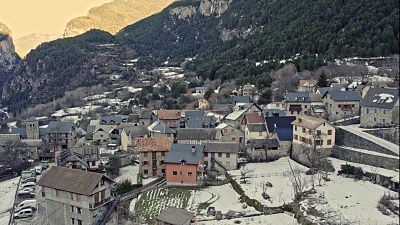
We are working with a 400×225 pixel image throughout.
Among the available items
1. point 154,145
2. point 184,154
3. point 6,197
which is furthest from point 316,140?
point 6,197

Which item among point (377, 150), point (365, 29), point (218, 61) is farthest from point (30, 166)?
point (218, 61)

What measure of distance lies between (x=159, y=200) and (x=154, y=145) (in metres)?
6.95

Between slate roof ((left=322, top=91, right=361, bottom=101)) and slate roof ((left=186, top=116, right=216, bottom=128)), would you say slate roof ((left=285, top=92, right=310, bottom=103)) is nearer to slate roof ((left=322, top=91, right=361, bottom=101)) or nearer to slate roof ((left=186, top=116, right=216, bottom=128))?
slate roof ((left=322, top=91, right=361, bottom=101))

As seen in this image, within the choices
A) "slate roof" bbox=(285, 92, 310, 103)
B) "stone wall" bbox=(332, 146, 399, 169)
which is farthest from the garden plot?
"slate roof" bbox=(285, 92, 310, 103)

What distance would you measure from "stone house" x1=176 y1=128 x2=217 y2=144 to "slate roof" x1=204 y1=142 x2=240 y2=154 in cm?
295

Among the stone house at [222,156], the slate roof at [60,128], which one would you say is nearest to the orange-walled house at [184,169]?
the stone house at [222,156]

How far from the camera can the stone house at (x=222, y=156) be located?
35.7m

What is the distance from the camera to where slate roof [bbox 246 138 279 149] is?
37.3 m

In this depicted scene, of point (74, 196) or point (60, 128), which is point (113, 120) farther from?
point (74, 196)

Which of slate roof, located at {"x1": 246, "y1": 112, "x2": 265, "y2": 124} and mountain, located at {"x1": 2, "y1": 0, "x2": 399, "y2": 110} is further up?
mountain, located at {"x1": 2, "y1": 0, "x2": 399, "y2": 110}

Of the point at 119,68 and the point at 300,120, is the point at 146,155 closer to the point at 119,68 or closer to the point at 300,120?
the point at 300,120

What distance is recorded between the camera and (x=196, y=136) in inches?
1585

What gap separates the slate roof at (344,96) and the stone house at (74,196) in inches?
916

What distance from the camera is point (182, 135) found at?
133 ft
